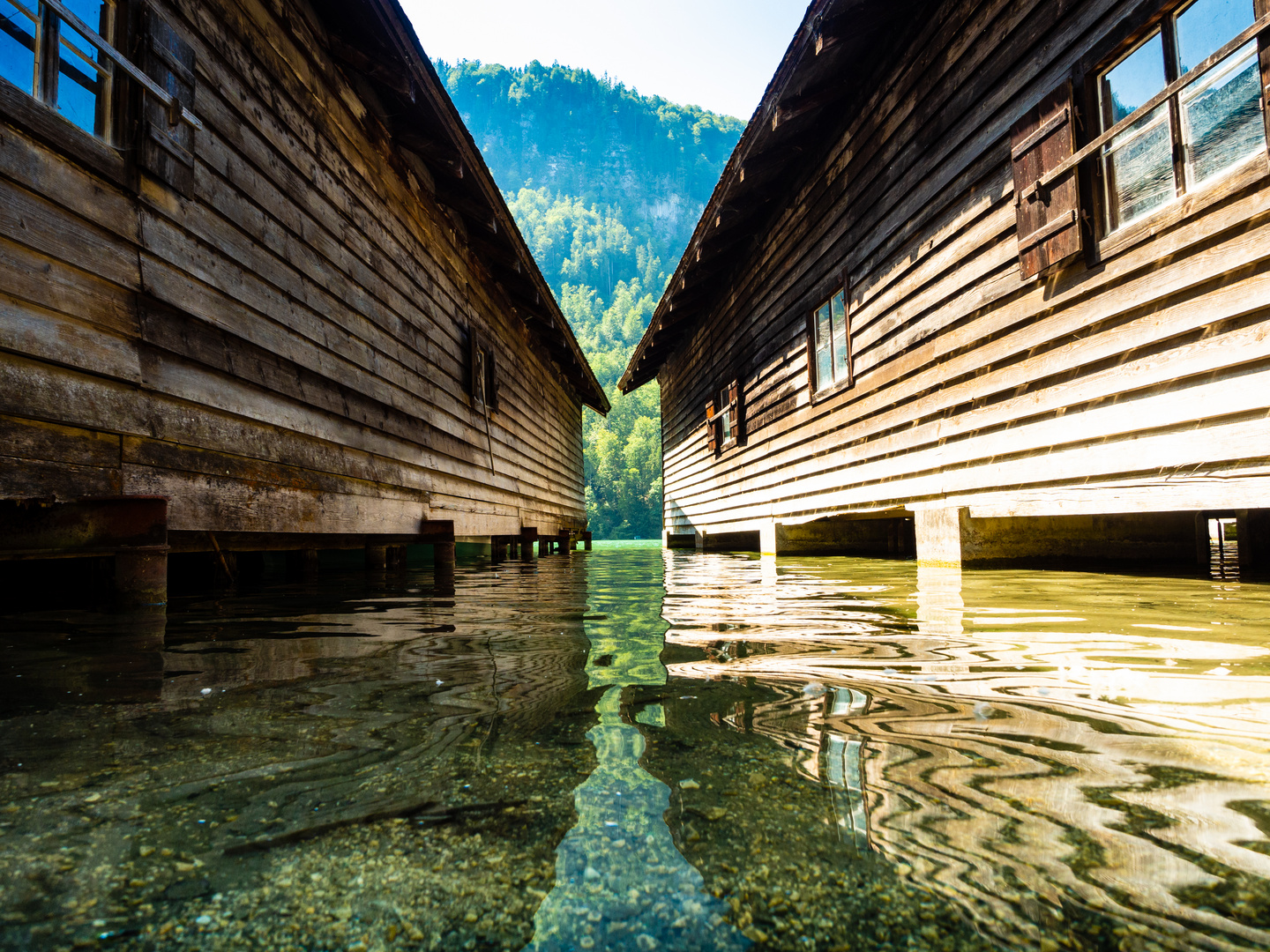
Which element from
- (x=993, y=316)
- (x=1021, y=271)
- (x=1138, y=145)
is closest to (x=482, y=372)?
(x=993, y=316)

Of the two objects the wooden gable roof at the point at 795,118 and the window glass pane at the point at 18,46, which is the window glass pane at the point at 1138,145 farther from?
the window glass pane at the point at 18,46

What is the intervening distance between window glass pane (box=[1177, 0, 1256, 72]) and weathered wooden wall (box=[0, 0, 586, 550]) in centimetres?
496

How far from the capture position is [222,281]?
3402mm

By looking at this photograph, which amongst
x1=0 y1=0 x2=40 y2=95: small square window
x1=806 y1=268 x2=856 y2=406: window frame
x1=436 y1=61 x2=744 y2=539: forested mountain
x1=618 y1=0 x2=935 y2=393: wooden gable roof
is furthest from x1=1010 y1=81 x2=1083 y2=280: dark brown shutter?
x1=436 y1=61 x2=744 y2=539: forested mountain

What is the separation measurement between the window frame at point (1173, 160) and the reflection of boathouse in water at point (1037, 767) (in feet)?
7.36

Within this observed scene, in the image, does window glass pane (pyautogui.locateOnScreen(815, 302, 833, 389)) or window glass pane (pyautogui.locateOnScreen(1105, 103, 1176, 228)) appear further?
window glass pane (pyautogui.locateOnScreen(815, 302, 833, 389))

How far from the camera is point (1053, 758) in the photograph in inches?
41.4

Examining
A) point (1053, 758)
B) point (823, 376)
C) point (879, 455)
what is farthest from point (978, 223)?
point (1053, 758)

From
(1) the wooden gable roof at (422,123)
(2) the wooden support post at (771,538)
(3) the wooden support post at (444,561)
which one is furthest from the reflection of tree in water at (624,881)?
(2) the wooden support post at (771,538)

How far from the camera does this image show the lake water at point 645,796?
0.66m

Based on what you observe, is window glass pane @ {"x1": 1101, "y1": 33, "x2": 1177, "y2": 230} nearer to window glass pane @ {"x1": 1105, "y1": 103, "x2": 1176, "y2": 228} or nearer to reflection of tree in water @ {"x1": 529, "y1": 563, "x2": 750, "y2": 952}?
window glass pane @ {"x1": 1105, "y1": 103, "x2": 1176, "y2": 228}

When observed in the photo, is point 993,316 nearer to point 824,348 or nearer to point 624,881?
point 824,348

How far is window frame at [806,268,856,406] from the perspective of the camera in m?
6.30

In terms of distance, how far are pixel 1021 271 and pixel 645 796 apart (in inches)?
169
